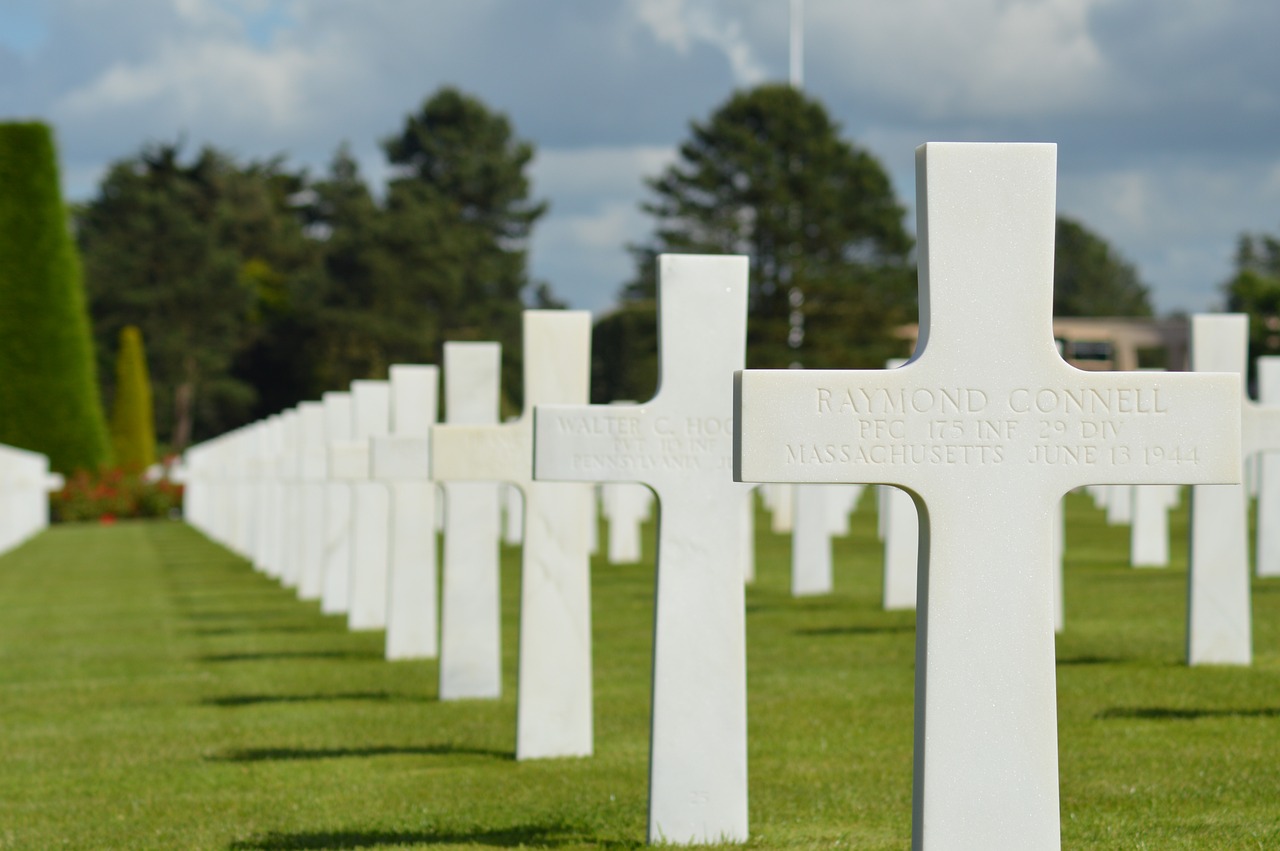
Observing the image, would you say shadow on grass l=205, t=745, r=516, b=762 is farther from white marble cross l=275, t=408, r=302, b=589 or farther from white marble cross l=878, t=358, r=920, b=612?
white marble cross l=275, t=408, r=302, b=589

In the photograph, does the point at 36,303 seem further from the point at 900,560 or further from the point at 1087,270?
the point at 1087,270

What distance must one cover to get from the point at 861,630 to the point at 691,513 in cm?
677

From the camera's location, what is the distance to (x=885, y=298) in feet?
189

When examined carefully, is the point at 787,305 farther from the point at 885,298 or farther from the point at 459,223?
the point at 459,223

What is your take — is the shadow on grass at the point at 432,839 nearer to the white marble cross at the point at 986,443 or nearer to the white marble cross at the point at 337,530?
the white marble cross at the point at 986,443

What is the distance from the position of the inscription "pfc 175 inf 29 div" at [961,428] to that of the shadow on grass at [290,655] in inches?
332

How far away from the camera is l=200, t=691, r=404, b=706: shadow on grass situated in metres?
10.1

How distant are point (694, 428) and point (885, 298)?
171 ft

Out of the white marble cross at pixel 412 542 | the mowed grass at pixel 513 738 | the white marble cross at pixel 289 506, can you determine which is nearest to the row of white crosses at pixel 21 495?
the white marble cross at pixel 289 506

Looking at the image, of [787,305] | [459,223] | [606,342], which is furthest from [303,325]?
[787,305]

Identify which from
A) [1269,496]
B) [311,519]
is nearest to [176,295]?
[311,519]

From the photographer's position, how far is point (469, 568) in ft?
31.8

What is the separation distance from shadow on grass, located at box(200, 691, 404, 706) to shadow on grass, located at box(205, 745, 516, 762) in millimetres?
1614

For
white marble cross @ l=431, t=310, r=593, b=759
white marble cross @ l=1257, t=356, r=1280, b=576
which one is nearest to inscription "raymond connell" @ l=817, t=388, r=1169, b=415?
white marble cross @ l=431, t=310, r=593, b=759
